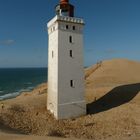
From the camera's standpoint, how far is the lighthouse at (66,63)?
2039 centimetres

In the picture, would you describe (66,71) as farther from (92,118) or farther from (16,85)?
(16,85)

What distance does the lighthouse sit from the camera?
20.4 metres

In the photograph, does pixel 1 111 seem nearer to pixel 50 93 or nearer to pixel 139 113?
pixel 50 93

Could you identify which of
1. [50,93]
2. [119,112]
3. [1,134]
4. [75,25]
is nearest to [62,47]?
[75,25]

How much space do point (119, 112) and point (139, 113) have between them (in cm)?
175

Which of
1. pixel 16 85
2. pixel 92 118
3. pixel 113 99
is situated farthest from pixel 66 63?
pixel 16 85

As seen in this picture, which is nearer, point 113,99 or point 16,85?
point 113,99

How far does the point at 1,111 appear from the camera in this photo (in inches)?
813

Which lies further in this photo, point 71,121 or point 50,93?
point 50,93

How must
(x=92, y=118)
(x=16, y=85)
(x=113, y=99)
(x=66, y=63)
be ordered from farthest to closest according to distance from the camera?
1. (x=16, y=85)
2. (x=113, y=99)
3. (x=66, y=63)
4. (x=92, y=118)

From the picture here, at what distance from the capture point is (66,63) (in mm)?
20703

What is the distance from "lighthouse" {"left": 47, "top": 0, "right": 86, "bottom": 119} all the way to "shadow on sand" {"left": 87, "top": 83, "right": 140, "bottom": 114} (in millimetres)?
2095

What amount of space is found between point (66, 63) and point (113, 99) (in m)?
7.77

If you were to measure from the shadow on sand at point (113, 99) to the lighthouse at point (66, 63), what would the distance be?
2.09 meters
